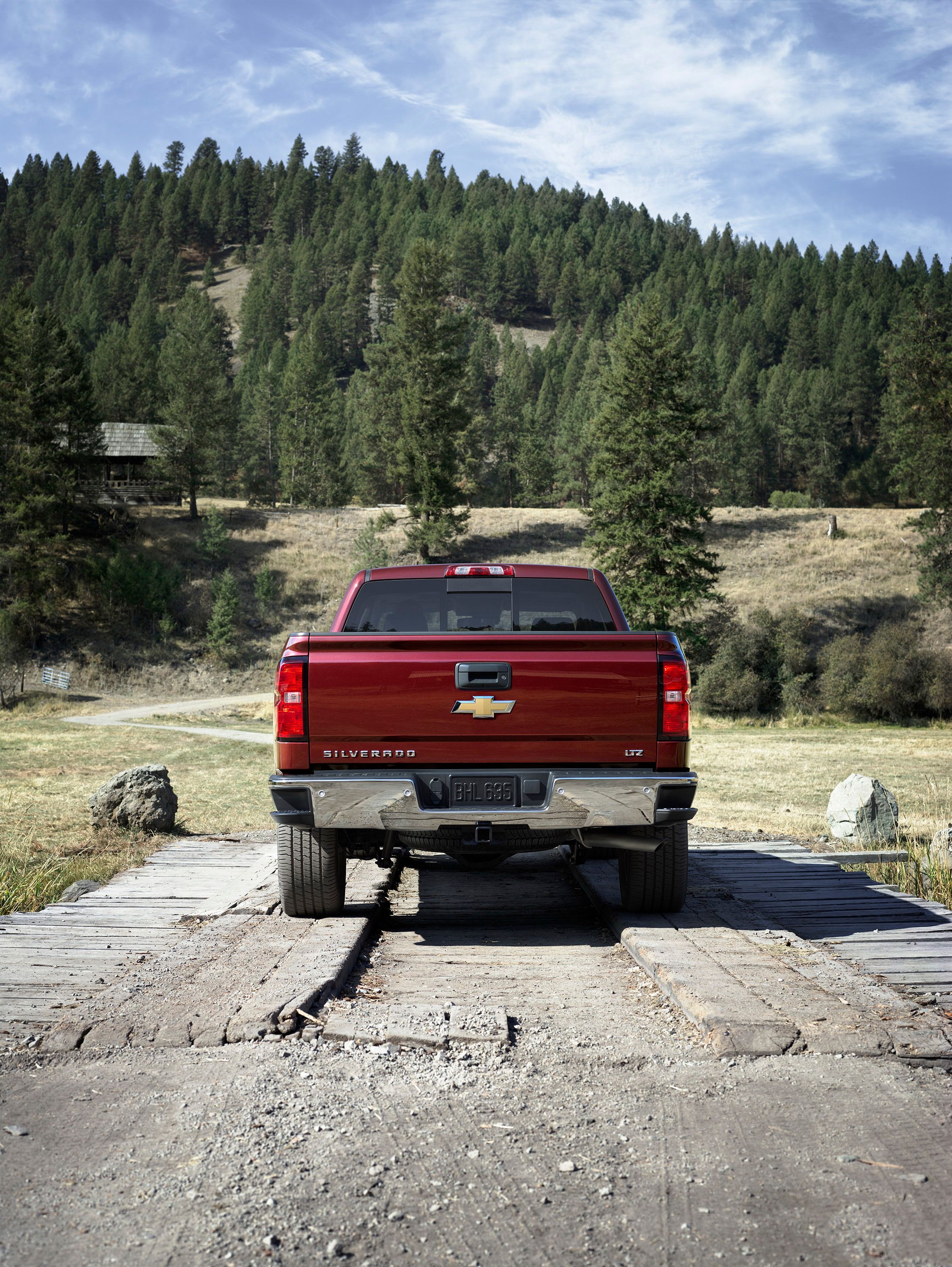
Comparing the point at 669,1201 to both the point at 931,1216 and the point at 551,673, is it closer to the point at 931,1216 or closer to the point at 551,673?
the point at 931,1216

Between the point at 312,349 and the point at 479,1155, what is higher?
the point at 312,349

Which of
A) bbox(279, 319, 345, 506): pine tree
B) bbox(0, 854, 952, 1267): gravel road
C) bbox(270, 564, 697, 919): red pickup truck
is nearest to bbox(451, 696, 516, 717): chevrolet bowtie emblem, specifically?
bbox(270, 564, 697, 919): red pickup truck

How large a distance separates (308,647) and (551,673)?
1.32m

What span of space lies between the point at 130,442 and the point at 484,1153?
67463 millimetres

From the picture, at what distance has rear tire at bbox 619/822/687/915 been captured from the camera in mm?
5754

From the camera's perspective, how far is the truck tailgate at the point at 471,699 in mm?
5203

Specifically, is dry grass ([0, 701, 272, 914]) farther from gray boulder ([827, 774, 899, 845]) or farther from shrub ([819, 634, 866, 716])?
shrub ([819, 634, 866, 716])

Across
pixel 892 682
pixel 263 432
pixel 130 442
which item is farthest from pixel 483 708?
pixel 263 432

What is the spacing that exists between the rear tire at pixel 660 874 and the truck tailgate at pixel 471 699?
2.79 ft

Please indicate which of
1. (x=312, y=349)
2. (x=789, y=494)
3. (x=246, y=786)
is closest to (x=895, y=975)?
(x=246, y=786)

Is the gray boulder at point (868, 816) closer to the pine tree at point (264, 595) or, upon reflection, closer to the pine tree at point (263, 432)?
the pine tree at point (264, 595)

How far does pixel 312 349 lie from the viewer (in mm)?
72312

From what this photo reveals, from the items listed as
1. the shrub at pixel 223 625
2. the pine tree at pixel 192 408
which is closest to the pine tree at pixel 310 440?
the pine tree at pixel 192 408

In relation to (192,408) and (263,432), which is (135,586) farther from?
(263,432)
